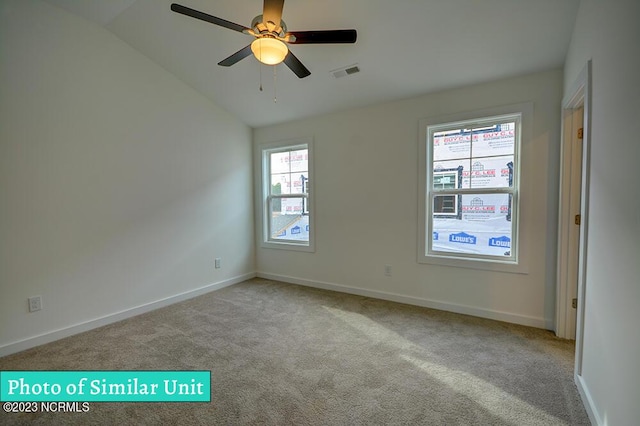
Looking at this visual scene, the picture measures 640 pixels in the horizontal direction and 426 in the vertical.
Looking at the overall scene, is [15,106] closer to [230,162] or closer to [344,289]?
[230,162]

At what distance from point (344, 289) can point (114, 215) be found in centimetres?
285

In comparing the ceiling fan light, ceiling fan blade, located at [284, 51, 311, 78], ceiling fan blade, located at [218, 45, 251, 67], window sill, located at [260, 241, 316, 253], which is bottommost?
window sill, located at [260, 241, 316, 253]

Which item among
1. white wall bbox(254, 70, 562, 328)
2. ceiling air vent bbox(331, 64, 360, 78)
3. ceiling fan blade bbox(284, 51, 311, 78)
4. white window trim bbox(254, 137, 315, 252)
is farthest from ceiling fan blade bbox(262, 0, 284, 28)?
white window trim bbox(254, 137, 315, 252)

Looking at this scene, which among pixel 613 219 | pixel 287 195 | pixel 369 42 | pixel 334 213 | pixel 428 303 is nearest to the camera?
pixel 613 219

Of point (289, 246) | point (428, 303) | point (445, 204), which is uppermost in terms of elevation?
point (445, 204)

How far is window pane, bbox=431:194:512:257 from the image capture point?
3.04 metres

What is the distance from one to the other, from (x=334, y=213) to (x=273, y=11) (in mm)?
2622

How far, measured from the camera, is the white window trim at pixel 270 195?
4219 millimetres

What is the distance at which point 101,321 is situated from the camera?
9.83 feet

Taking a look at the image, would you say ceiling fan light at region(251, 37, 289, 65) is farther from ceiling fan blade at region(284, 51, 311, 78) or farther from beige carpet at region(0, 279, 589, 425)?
beige carpet at region(0, 279, 589, 425)

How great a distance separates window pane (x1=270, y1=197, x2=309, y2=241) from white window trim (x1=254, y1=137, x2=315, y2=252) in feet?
0.26

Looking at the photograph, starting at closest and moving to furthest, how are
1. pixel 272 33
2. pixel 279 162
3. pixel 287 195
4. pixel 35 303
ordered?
pixel 272 33 < pixel 35 303 < pixel 287 195 < pixel 279 162
